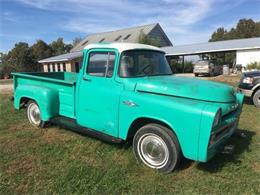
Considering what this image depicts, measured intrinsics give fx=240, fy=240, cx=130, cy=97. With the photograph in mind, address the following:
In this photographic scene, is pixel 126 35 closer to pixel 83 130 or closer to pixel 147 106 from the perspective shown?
pixel 83 130

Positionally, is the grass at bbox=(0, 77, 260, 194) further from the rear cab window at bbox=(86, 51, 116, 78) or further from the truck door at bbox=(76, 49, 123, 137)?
the rear cab window at bbox=(86, 51, 116, 78)

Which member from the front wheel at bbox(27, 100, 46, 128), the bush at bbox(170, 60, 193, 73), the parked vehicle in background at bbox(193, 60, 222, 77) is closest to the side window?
the front wheel at bbox(27, 100, 46, 128)

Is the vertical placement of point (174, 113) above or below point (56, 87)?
below

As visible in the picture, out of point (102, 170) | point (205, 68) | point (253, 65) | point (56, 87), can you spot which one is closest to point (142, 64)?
point (102, 170)

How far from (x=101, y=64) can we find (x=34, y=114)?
2.79m

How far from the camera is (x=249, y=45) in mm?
23234

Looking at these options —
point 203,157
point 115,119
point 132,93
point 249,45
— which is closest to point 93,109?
point 115,119

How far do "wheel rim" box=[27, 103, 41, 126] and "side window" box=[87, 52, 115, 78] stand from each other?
223 centimetres

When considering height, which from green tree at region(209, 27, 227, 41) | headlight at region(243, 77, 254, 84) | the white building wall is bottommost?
headlight at region(243, 77, 254, 84)

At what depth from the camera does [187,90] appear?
3842 millimetres

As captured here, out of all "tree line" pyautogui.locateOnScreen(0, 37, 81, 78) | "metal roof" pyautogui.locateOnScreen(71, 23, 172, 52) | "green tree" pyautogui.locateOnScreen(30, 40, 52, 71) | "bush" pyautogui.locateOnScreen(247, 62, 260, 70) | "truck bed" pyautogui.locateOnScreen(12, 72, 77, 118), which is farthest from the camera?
"green tree" pyautogui.locateOnScreen(30, 40, 52, 71)

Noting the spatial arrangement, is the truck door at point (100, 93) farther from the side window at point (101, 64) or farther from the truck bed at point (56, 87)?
the truck bed at point (56, 87)

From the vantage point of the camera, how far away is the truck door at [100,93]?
14.3 ft

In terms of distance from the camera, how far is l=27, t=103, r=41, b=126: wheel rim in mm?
6184
